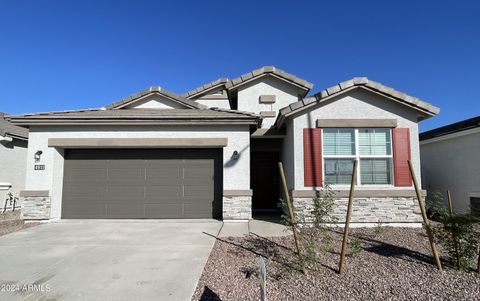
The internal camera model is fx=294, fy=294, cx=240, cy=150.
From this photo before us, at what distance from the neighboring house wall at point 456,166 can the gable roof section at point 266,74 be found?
6.22m

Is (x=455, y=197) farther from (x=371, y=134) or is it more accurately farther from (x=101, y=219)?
(x=101, y=219)

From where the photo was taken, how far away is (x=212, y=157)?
10312 mm

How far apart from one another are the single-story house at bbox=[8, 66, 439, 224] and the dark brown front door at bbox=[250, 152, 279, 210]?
200cm

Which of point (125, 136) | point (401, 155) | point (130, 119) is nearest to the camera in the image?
point (401, 155)

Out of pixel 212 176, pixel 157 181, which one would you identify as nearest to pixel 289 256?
pixel 212 176

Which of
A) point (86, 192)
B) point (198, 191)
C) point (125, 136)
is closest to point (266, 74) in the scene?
point (198, 191)

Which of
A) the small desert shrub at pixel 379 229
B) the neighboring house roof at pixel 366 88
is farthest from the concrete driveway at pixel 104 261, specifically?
the neighboring house roof at pixel 366 88

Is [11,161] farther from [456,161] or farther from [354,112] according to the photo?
[456,161]

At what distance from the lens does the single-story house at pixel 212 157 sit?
9008 mm

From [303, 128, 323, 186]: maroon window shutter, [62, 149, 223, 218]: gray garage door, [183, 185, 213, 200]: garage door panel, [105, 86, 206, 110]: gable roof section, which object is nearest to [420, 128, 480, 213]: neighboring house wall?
[303, 128, 323, 186]: maroon window shutter

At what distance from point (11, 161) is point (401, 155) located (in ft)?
53.5

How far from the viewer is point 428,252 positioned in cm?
613

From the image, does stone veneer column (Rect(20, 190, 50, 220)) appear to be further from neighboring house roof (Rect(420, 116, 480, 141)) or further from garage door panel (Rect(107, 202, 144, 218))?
neighboring house roof (Rect(420, 116, 480, 141))

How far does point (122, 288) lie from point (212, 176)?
595 centimetres
